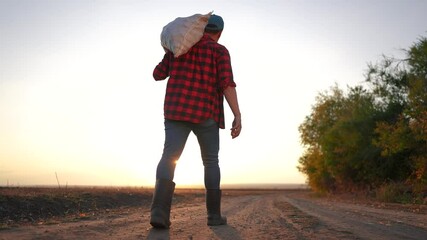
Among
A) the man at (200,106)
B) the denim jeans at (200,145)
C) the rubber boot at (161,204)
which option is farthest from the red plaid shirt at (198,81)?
the rubber boot at (161,204)

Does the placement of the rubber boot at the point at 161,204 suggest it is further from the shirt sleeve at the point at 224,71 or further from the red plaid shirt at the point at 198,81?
the shirt sleeve at the point at 224,71

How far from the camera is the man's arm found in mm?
4445

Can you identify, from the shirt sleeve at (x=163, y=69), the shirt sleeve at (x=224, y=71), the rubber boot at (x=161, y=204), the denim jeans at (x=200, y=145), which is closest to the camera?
the rubber boot at (x=161, y=204)

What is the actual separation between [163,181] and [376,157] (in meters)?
23.7

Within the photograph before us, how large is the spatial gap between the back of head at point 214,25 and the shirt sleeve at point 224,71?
36cm

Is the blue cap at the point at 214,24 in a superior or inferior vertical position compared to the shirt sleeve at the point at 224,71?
superior

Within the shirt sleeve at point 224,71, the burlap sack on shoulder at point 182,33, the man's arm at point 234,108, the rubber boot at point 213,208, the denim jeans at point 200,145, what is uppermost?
the burlap sack on shoulder at point 182,33

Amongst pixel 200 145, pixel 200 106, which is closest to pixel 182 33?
pixel 200 106

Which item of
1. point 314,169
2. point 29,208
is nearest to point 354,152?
point 314,169

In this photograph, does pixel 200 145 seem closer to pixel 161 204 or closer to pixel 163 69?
pixel 161 204

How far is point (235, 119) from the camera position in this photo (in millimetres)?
4551

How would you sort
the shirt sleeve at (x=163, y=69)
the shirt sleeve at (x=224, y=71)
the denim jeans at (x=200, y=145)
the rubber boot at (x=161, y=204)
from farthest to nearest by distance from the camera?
the shirt sleeve at (x=163, y=69), the shirt sleeve at (x=224, y=71), the denim jeans at (x=200, y=145), the rubber boot at (x=161, y=204)

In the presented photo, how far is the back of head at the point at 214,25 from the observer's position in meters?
4.68

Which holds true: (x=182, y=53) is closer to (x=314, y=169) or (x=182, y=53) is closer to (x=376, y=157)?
(x=376, y=157)
